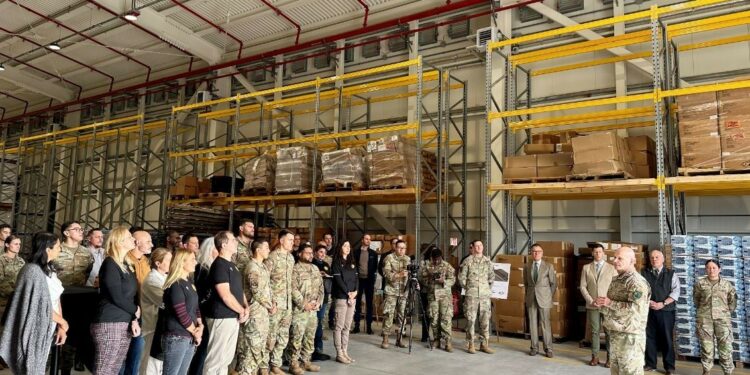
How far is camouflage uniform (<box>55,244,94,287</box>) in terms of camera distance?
5.75 m

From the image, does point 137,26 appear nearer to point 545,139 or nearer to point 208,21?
point 208,21

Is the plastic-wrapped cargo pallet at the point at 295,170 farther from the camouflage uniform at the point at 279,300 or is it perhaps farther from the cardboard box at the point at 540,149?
the camouflage uniform at the point at 279,300

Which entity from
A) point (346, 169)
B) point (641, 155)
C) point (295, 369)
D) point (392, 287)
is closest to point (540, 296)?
point (392, 287)

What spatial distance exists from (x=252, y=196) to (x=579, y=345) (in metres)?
8.09

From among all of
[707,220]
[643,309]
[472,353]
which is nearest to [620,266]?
[643,309]

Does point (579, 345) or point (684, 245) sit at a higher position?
point (684, 245)

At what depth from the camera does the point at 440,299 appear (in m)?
8.29

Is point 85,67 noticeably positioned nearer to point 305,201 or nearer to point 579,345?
point 305,201

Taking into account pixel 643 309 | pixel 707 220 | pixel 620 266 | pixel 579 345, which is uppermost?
pixel 707 220

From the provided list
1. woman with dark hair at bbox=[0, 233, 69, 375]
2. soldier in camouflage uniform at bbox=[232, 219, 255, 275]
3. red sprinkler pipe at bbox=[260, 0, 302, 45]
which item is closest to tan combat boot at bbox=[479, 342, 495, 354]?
soldier in camouflage uniform at bbox=[232, 219, 255, 275]

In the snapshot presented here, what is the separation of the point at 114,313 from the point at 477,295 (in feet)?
18.0

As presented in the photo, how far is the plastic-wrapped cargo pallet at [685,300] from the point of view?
25.6 feet

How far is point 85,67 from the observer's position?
65.6ft

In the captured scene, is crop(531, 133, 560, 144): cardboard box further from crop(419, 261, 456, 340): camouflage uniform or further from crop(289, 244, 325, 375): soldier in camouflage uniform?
crop(289, 244, 325, 375): soldier in camouflage uniform
